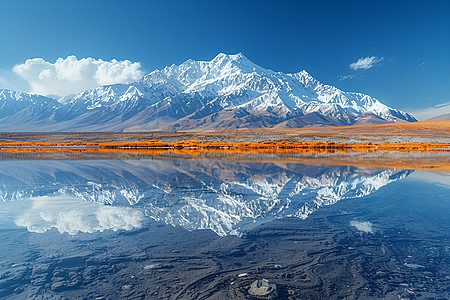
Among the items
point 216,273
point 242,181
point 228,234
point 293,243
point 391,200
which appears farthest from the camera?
point 242,181

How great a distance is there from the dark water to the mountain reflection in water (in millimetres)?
71

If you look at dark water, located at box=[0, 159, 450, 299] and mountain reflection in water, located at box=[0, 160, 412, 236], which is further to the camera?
mountain reflection in water, located at box=[0, 160, 412, 236]

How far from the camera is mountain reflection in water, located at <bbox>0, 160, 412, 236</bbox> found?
8914 millimetres

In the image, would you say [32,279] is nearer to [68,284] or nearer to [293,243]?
[68,284]

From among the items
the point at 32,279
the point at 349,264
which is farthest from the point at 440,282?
→ the point at 32,279

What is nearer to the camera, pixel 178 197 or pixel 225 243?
pixel 225 243

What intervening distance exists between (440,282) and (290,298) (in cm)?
291

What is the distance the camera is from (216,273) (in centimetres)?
563

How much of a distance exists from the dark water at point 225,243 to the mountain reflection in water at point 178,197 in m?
0.07

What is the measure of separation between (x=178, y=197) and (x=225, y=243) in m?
5.33

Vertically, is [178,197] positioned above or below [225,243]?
above

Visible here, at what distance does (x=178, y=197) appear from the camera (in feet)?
39.4

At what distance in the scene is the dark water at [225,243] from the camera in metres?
5.18

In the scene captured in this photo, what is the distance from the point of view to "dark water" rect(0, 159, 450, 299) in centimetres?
518
